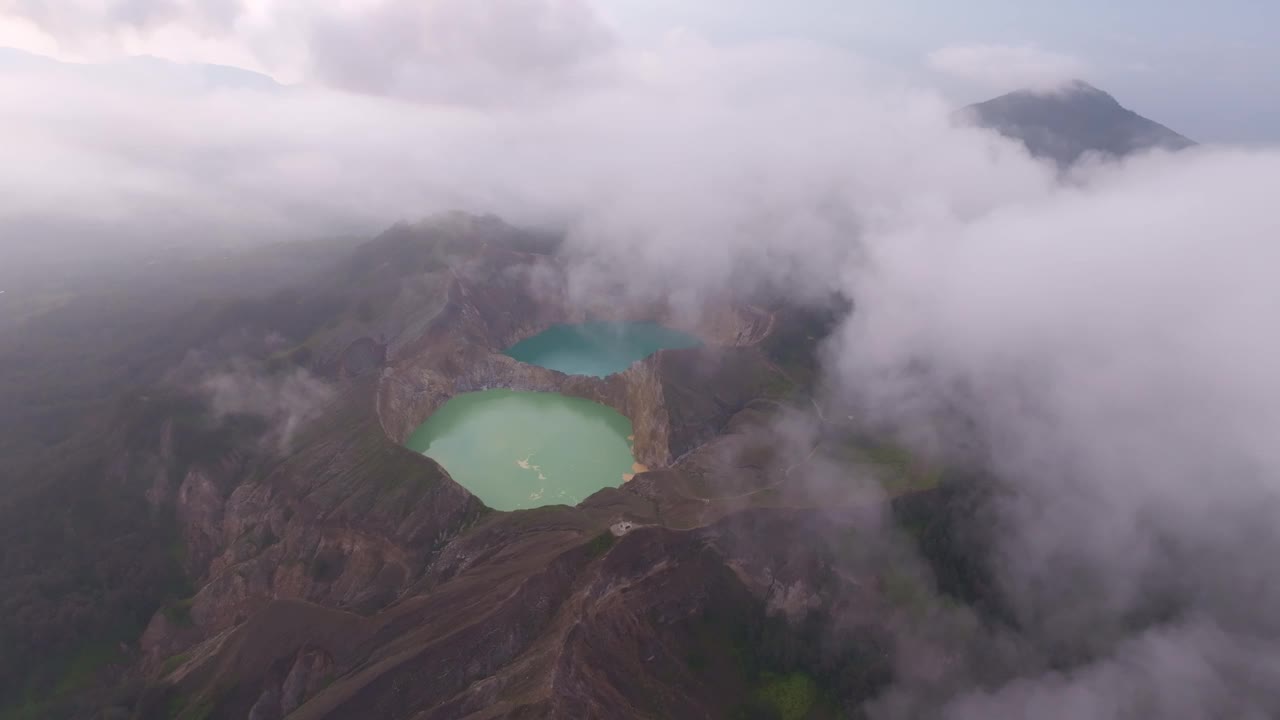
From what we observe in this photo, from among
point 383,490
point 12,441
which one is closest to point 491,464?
point 383,490

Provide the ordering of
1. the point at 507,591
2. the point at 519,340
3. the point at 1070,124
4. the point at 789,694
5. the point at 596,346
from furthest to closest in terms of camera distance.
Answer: the point at 1070,124, the point at 519,340, the point at 596,346, the point at 789,694, the point at 507,591

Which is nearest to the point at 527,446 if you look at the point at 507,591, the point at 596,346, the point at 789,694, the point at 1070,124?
the point at 507,591

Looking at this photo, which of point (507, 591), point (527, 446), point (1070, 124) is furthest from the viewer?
point (1070, 124)

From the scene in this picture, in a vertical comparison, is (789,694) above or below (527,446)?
above

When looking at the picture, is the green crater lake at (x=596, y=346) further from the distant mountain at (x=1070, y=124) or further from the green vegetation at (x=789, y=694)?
the distant mountain at (x=1070, y=124)

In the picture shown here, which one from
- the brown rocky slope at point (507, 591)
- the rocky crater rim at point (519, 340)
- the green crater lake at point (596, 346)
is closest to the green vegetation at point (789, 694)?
the brown rocky slope at point (507, 591)

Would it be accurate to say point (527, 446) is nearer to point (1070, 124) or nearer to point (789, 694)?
point (789, 694)

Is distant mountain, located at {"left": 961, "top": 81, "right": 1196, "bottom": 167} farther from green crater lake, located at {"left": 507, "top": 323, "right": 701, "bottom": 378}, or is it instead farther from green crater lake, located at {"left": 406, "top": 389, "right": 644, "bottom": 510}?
green crater lake, located at {"left": 406, "top": 389, "right": 644, "bottom": 510}
